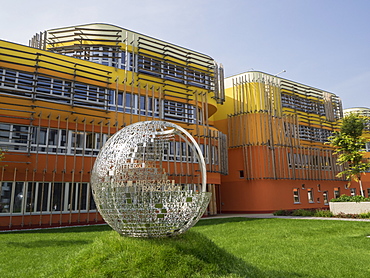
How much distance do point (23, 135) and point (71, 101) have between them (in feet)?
11.0

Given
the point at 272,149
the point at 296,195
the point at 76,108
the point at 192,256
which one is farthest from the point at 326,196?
the point at 192,256

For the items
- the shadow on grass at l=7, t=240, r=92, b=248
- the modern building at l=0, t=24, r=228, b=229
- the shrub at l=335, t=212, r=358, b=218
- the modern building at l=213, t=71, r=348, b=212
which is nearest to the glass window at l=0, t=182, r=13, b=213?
the modern building at l=0, t=24, r=228, b=229

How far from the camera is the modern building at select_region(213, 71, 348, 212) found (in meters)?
25.9

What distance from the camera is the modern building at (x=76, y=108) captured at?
1547cm

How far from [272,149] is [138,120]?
1357cm

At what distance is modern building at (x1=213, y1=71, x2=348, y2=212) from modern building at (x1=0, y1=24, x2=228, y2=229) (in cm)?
409

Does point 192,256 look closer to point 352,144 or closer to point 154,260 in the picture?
point 154,260

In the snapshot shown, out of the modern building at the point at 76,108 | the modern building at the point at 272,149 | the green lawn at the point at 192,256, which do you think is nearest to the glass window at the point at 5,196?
the modern building at the point at 76,108

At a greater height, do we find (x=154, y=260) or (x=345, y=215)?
(x=154, y=260)

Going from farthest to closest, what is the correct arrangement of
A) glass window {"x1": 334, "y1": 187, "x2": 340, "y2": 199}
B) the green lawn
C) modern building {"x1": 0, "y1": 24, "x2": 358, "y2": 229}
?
glass window {"x1": 334, "y1": 187, "x2": 340, "y2": 199}
modern building {"x1": 0, "y1": 24, "x2": 358, "y2": 229}
the green lawn

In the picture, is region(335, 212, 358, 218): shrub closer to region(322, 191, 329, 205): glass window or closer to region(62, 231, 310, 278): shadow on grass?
region(322, 191, 329, 205): glass window

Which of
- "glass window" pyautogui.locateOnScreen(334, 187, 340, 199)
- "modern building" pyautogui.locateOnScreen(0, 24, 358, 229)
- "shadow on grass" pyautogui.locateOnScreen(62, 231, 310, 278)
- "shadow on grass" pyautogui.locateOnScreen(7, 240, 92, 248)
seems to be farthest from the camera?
"glass window" pyautogui.locateOnScreen(334, 187, 340, 199)

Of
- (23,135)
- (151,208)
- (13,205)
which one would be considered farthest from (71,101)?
(151,208)

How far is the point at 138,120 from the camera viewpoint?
62.6ft
